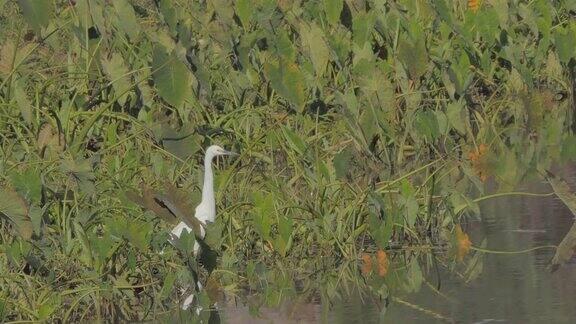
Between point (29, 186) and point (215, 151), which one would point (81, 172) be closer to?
point (29, 186)

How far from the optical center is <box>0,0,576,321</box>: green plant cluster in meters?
6.78

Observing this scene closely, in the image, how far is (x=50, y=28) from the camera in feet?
32.9

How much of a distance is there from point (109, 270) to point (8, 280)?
38 centimetres

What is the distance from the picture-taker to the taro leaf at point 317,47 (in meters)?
9.10

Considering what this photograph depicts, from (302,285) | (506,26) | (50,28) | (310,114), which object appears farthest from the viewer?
(506,26)

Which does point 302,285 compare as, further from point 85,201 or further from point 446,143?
point 446,143

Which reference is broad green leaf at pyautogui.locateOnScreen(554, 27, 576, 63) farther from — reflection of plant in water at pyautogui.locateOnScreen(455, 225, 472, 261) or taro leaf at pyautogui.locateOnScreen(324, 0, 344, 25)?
reflection of plant in water at pyautogui.locateOnScreen(455, 225, 472, 261)

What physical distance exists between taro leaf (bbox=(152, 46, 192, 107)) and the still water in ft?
4.41

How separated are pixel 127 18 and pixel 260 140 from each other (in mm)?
1548

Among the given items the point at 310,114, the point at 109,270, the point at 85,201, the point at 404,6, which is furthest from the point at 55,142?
the point at 404,6

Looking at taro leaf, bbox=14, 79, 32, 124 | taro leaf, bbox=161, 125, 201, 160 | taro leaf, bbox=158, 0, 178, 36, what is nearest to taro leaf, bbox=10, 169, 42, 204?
taro leaf, bbox=14, 79, 32, 124

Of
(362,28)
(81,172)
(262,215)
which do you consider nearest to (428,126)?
(362,28)

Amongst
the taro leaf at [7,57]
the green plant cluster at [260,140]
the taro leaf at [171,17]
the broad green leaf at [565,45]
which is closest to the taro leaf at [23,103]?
the green plant cluster at [260,140]

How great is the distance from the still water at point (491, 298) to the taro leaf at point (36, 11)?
5.15ft
